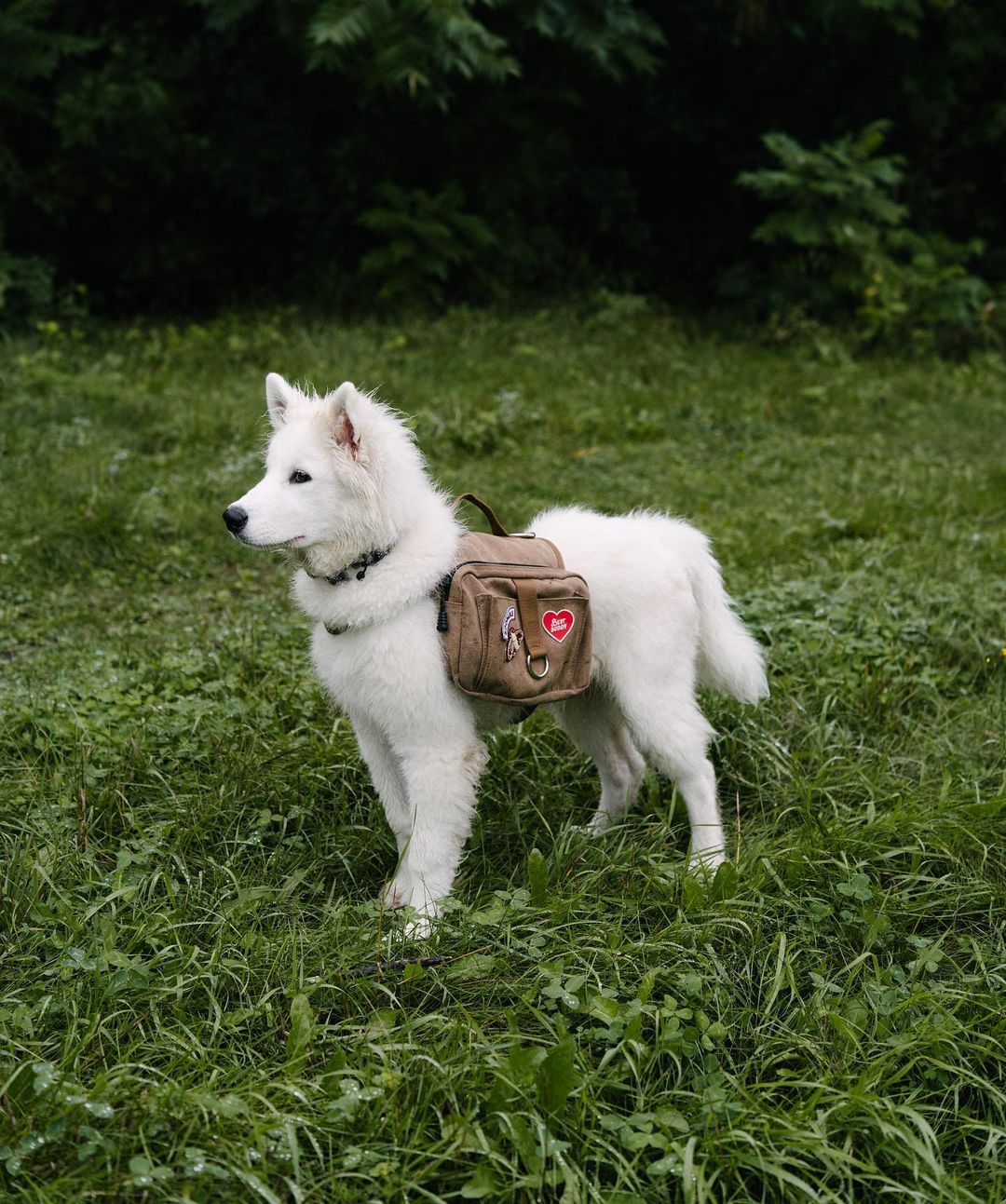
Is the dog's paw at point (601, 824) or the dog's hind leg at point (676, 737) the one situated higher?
the dog's hind leg at point (676, 737)

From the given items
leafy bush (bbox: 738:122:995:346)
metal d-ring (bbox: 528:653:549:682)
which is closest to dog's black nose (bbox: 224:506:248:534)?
metal d-ring (bbox: 528:653:549:682)

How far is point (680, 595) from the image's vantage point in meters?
3.48

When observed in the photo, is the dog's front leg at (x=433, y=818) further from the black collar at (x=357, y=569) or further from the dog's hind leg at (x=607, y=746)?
the dog's hind leg at (x=607, y=746)

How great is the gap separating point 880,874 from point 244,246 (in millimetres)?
10557

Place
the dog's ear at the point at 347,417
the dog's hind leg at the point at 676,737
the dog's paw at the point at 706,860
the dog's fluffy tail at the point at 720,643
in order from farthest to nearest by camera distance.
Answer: the dog's fluffy tail at the point at 720,643
the dog's hind leg at the point at 676,737
the dog's paw at the point at 706,860
the dog's ear at the point at 347,417

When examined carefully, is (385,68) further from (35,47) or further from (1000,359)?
(1000,359)

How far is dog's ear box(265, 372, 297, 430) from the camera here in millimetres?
3230

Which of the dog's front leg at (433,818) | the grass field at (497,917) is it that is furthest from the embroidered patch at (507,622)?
the grass field at (497,917)

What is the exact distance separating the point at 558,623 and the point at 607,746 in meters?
0.68

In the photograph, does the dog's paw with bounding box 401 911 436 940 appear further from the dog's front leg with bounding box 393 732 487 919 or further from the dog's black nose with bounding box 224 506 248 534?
the dog's black nose with bounding box 224 506 248 534

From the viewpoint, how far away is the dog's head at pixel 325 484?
9.78ft

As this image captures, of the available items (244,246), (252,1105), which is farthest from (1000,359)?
(252,1105)

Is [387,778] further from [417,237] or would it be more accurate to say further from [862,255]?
[862,255]

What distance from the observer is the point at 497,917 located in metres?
2.88
